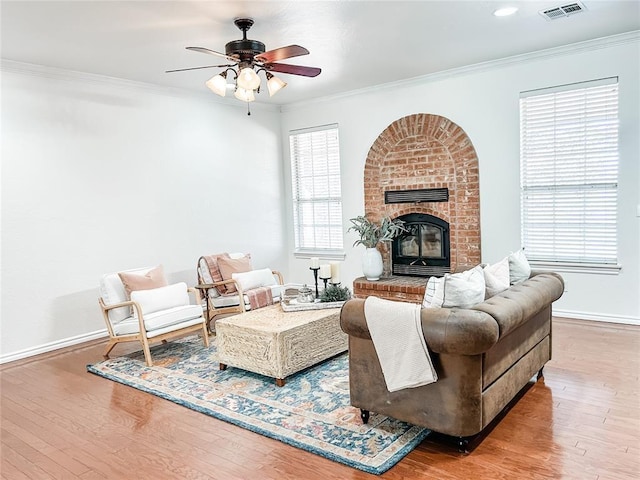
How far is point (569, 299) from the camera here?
17.2 feet

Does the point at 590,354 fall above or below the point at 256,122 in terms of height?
below

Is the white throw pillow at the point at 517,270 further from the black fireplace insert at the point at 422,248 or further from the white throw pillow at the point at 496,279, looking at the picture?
the black fireplace insert at the point at 422,248

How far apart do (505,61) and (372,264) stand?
274 centimetres

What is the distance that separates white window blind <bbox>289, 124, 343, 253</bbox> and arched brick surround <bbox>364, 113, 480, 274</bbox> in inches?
24.3

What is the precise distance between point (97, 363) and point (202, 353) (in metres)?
0.92

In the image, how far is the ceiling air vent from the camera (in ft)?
12.7

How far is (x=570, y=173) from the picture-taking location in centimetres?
516

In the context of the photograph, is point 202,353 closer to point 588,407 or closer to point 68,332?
point 68,332

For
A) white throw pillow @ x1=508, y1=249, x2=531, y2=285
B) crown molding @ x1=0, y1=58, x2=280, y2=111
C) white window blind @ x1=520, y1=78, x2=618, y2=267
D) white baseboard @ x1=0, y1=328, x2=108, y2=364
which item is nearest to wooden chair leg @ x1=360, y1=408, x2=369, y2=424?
white throw pillow @ x1=508, y1=249, x2=531, y2=285

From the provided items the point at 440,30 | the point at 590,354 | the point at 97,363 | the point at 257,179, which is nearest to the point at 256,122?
the point at 257,179

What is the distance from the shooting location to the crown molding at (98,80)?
4742mm

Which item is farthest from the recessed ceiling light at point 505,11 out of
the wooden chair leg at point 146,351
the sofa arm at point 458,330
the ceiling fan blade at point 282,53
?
the wooden chair leg at point 146,351

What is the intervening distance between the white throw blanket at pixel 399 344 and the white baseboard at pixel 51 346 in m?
3.72

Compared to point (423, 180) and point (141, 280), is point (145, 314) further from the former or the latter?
point (423, 180)
